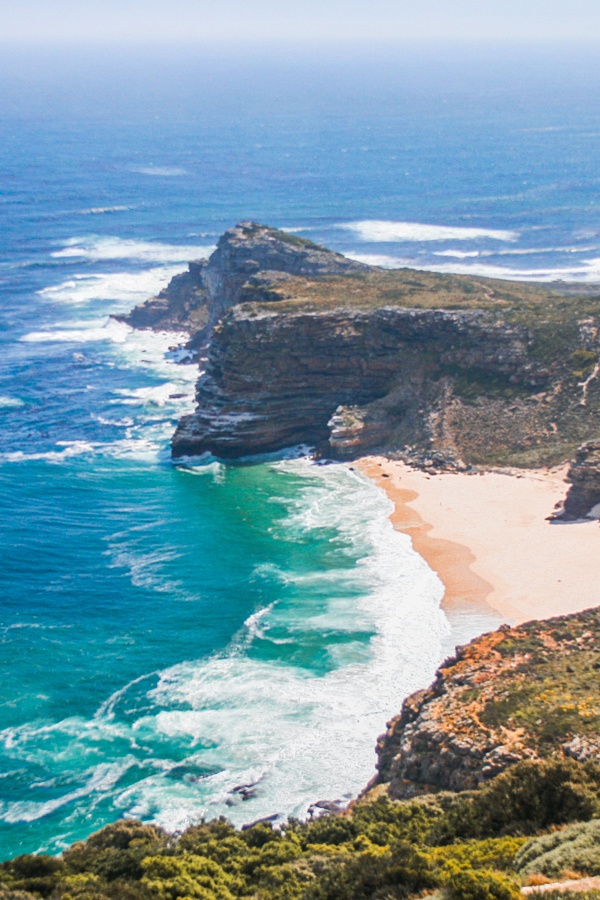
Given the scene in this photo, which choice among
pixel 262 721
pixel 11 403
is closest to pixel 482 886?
pixel 262 721

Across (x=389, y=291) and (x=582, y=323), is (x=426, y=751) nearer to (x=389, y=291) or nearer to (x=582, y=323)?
(x=582, y=323)

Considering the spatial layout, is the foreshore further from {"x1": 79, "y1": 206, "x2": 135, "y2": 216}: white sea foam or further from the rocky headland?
{"x1": 79, "y1": 206, "x2": 135, "y2": 216}: white sea foam

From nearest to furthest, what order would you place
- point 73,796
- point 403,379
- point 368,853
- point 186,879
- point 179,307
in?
point 186,879
point 368,853
point 73,796
point 403,379
point 179,307

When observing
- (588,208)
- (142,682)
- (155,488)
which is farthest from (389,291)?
(588,208)

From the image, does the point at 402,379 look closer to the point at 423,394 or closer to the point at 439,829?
the point at 423,394

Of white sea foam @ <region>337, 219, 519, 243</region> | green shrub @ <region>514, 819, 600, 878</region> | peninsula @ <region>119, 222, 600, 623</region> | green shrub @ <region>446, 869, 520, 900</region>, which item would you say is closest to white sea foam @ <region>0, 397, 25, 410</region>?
peninsula @ <region>119, 222, 600, 623</region>

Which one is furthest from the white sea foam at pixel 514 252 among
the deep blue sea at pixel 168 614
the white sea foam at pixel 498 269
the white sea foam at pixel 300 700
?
the white sea foam at pixel 300 700
